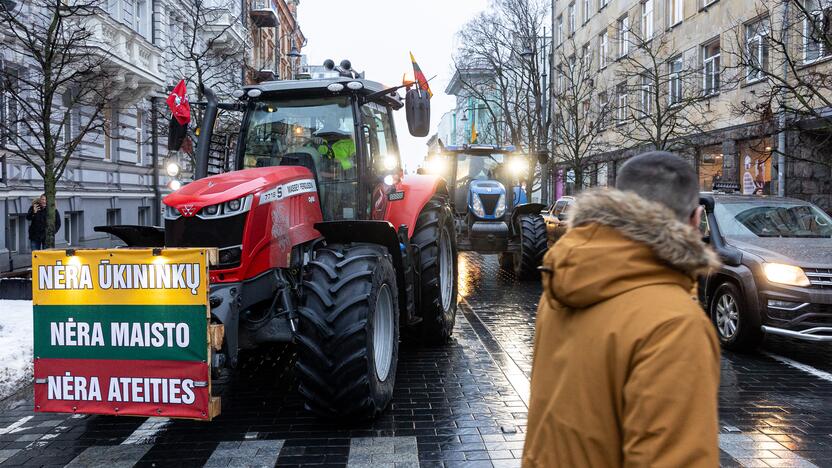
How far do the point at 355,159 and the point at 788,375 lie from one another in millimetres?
4576

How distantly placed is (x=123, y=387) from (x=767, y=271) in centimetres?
609

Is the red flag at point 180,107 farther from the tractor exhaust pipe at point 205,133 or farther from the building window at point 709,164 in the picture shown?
the building window at point 709,164

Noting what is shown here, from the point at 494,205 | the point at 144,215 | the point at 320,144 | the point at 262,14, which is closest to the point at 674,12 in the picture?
the point at 494,205

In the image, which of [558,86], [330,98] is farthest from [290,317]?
[558,86]

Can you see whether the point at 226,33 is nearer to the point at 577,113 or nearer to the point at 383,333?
the point at 577,113

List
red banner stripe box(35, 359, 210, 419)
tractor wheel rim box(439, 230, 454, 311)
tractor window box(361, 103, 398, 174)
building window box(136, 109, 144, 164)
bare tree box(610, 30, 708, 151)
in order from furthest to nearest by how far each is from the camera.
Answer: building window box(136, 109, 144, 164), bare tree box(610, 30, 708, 151), tractor wheel rim box(439, 230, 454, 311), tractor window box(361, 103, 398, 174), red banner stripe box(35, 359, 210, 419)

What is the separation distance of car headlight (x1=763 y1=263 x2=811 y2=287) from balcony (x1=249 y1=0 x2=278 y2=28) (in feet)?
128

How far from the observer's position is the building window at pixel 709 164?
24250mm

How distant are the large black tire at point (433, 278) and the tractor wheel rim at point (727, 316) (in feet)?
9.86

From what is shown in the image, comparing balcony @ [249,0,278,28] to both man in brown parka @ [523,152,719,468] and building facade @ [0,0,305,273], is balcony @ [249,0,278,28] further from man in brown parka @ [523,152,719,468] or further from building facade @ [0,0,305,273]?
man in brown parka @ [523,152,719,468]

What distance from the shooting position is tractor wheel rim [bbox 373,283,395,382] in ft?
18.2

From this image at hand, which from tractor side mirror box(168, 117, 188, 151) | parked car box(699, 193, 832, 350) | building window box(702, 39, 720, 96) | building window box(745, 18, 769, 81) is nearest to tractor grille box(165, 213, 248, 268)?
tractor side mirror box(168, 117, 188, 151)

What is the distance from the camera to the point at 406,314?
21.5 feet

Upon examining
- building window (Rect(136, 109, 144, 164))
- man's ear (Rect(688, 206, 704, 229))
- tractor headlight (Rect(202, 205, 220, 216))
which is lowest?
man's ear (Rect(688, 206, 704, 229))
